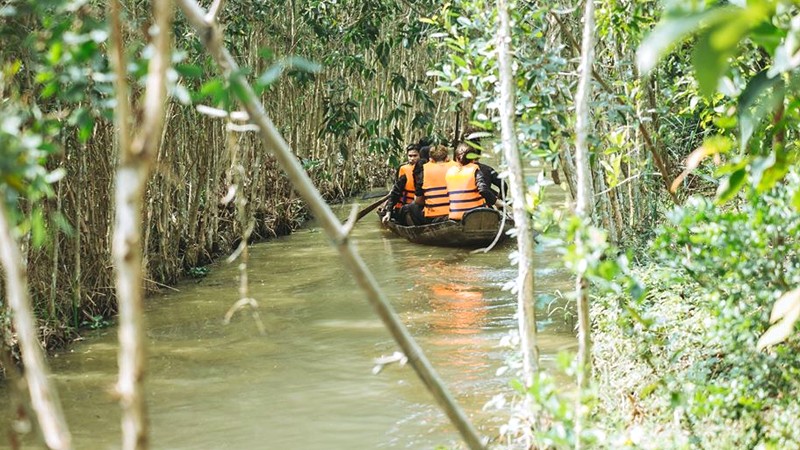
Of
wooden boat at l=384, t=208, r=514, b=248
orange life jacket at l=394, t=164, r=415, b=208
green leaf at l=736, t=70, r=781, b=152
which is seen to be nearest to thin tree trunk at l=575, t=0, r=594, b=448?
green leaf at l=736, t=70, r=781, b=152

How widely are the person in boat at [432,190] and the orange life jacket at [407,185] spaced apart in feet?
0.38

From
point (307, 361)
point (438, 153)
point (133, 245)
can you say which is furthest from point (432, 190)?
point (133, 245)

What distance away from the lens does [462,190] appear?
42.2ft

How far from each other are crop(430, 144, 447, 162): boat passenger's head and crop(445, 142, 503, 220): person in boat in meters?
0.26

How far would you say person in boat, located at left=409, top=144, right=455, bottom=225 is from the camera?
13211 millimetres

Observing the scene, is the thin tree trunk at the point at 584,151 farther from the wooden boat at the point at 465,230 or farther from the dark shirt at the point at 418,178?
the dark shirt at the point at 418,178

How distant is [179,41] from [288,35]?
13.2 feet

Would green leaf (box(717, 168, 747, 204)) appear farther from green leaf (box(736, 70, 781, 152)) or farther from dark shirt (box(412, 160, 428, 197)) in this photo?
dark shirt (box(412, 160, 428, 197))

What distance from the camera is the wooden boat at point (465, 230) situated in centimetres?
1232

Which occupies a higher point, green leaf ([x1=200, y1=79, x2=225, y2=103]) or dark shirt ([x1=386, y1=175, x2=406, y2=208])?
green leaf ([x1=200, y1=79, x2=225, y2=103])

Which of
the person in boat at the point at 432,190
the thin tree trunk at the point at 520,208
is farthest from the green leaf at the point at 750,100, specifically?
the person in boat at the point at 432,190

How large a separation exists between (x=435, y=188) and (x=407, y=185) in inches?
27.0

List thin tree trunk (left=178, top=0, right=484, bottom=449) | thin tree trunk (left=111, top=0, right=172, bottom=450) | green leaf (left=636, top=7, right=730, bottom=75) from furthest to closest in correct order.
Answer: thin tree trunk (left=178, top=0, right=484, bottom=449)
thin tree trunk (left=111, top=0, right=172, bottom=450)
green leaf (left=636, top=7, right=730, bottom=75)

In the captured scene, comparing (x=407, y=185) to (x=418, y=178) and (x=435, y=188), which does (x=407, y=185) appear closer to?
(x=418, y=178)
